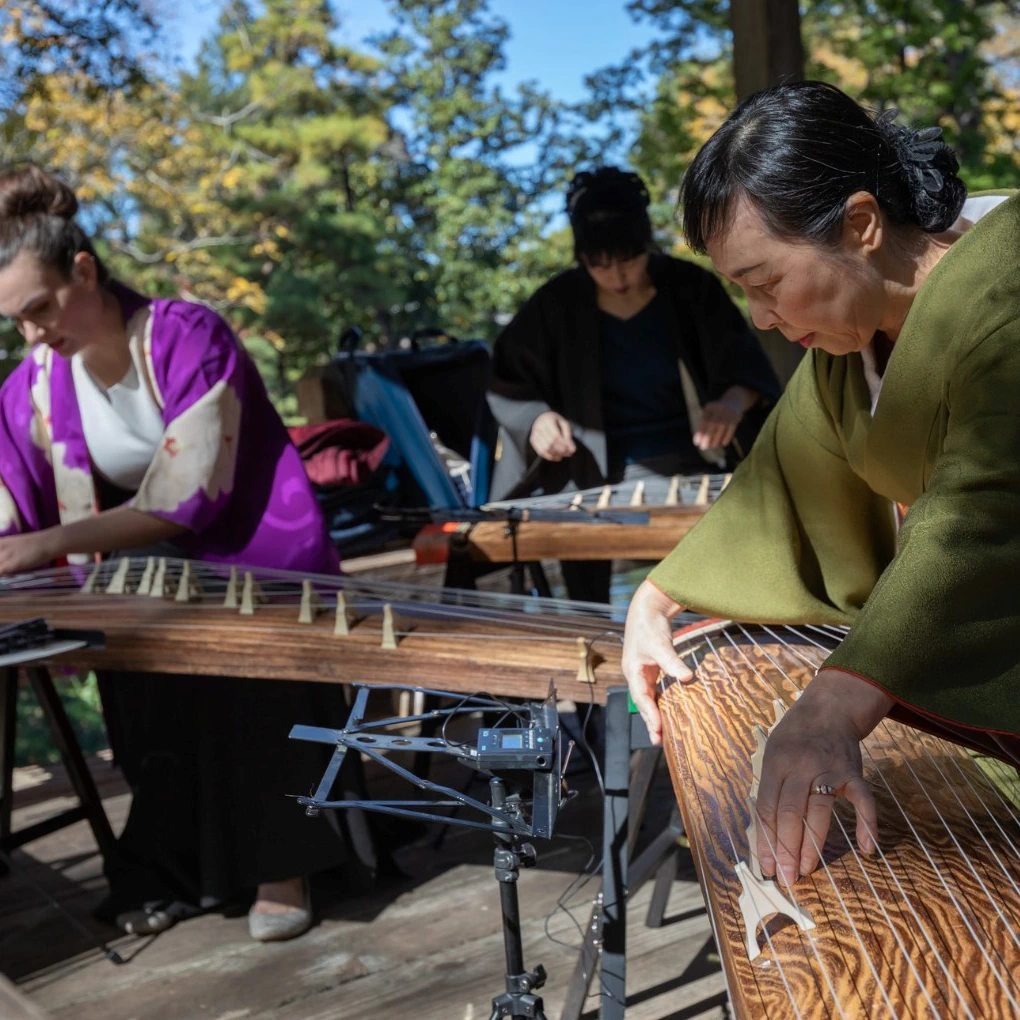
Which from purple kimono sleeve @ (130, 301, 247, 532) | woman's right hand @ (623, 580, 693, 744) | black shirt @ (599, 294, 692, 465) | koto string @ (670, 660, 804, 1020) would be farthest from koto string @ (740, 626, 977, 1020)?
black shirt @ (599, 294, 692, 465)

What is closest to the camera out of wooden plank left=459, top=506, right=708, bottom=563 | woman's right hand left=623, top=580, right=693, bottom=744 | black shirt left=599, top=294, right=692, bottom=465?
woman's right hand left=623, top=580, right=693, bottom=744

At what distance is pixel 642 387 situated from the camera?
3.65m

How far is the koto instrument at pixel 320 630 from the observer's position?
6.56ft

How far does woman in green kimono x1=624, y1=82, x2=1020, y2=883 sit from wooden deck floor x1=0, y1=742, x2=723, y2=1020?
693 mm

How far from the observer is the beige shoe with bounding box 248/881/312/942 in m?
2.64

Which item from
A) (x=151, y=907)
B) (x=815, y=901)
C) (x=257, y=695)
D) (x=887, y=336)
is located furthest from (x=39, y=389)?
(x=815, y=901)

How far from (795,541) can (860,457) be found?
18 cm

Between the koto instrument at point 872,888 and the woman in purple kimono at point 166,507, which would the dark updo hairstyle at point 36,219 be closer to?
the woman in purple kimono at point 166,507

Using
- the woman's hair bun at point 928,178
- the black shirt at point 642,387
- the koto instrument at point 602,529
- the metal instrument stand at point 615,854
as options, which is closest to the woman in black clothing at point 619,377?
the black shirt at point 642,387

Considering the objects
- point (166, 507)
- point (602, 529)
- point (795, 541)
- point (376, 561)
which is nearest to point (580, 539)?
point (602, 529)

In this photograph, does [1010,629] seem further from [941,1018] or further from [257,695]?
[257,695]

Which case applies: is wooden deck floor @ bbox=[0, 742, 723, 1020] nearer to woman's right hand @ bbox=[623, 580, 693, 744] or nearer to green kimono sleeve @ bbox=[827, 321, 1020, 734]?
woman's right hand @ bbox=[623, 580, 693, 744]

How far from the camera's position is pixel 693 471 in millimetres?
3631

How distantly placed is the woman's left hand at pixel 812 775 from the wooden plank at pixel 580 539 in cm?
182
